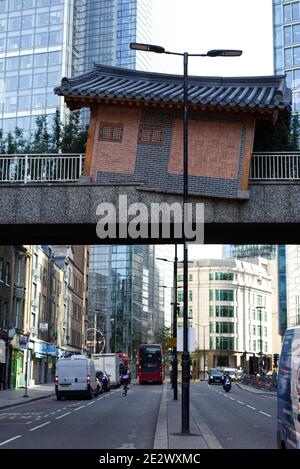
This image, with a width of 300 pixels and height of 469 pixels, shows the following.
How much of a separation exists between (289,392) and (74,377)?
2737 centimetres

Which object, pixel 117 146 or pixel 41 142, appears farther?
pixel 41 142

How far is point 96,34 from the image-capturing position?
139m

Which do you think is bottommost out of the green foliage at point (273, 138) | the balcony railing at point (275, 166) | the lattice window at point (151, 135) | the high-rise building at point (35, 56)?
the balcony railing at point (275, 166)

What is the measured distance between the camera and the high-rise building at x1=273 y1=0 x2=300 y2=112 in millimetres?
86188

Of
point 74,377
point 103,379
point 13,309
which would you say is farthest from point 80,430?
point 13,309

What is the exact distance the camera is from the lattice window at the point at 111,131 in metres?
20.2

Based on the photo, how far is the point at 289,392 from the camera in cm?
988

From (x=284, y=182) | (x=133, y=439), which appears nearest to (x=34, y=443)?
(x=133, y=439)

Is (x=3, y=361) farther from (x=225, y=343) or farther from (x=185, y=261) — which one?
(x=225, y=343)

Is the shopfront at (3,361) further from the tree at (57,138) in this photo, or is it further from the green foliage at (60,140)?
the tree at (57,138)

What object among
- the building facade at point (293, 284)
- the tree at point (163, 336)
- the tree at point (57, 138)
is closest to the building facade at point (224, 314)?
the tree at point (163, 336)

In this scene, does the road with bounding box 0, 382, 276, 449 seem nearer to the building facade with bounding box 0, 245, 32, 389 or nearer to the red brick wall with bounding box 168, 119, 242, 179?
the red brick wall with bounding box 168, 119, 242, 179

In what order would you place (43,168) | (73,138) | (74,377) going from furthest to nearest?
(74,377)
(73,138)
(43,168)

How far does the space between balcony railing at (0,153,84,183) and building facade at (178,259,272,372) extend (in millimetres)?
120768
